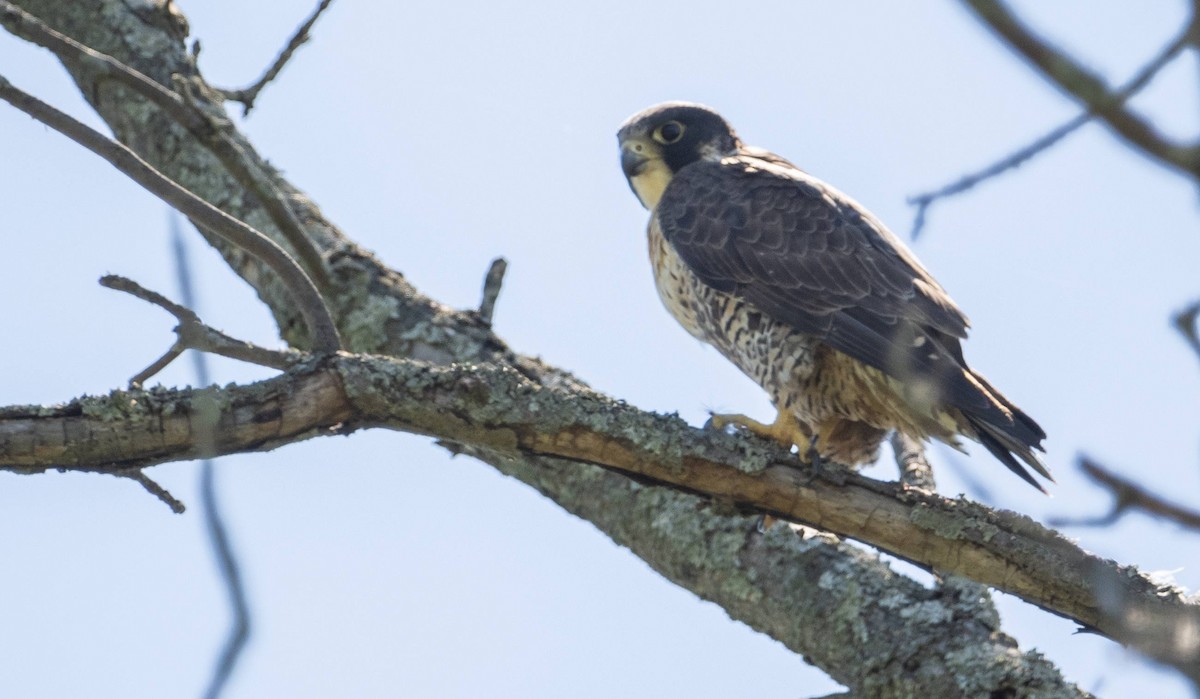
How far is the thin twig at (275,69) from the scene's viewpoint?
4023 millimetres

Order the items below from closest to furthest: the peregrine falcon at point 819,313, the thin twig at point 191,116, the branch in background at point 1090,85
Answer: the branch in background at point 1090,85, the thin twig at point 191,116, the peregrine falcon at point 819,313

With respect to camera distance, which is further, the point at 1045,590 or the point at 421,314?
the point at 421,314

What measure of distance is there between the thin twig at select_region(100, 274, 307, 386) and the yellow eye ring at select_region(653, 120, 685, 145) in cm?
272

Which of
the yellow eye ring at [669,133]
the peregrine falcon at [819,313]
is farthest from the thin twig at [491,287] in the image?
the yellow eye ring at [669,133]

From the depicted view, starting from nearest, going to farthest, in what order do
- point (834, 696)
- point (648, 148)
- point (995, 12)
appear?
point (995, 12), point (834, 696), point (648, 148)

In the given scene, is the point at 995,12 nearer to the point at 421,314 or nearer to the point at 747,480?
the point at 747,480

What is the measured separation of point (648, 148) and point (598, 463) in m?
2.64

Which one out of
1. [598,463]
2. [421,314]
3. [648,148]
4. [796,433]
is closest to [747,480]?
[598,463]

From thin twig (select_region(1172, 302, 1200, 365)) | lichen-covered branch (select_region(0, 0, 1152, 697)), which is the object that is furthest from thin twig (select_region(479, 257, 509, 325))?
thin twig (select_region(1172, 302, 1200, 365))

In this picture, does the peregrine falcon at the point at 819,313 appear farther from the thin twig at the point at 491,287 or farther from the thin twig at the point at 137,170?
the thin twig at the point at 137,170

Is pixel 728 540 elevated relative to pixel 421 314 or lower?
lower

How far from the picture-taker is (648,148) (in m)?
5.53

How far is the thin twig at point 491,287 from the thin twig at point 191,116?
556 mm

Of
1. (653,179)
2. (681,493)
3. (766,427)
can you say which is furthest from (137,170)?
(653,179)
